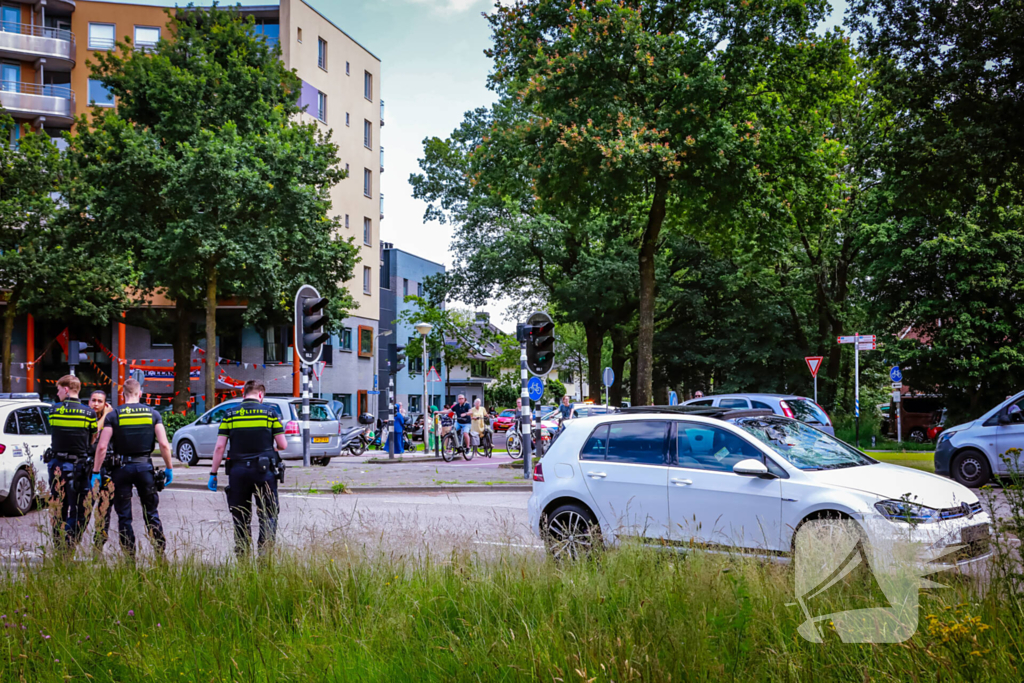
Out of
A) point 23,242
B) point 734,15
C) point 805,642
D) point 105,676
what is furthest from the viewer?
point 23,242

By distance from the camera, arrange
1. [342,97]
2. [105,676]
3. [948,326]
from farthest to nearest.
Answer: [342,97] → [948,326] → [105,676]

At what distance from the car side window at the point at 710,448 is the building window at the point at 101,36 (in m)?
46.5

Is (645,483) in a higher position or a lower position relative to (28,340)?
lower

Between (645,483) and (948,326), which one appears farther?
(948,326)

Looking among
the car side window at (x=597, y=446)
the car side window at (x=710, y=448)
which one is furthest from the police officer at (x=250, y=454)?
the car side window at (x=710, y=448)

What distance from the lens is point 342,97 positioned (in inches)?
2020

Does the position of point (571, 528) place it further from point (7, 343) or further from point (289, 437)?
point (7, 343)

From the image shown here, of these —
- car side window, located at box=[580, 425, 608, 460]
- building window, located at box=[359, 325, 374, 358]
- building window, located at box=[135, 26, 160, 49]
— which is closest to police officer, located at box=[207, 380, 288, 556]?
car side window, located at box=[580, 425, 608, 460]

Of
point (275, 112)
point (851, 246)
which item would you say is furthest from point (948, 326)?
point (275, 112)

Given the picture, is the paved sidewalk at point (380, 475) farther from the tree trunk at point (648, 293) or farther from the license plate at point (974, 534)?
the license plate at point (974, 534)

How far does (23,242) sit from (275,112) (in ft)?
35.8

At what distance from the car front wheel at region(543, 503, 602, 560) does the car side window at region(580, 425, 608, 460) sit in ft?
1.53

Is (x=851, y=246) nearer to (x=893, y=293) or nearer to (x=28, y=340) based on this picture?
(x=893, y=293)

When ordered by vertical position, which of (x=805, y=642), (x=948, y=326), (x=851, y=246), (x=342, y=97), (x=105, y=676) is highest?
(x=342, y=97)
